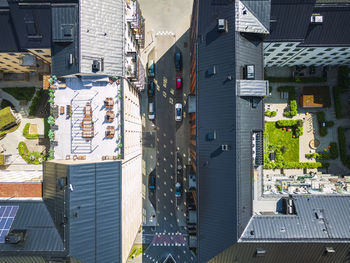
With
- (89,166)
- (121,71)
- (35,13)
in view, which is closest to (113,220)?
(89,166)

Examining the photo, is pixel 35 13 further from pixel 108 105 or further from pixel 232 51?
pixel 232 51

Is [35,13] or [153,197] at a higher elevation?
[35,13]

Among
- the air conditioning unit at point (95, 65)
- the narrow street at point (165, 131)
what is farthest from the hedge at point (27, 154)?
the air conditioning unit at point (95, 65)

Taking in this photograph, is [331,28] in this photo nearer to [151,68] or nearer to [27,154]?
[151,68]

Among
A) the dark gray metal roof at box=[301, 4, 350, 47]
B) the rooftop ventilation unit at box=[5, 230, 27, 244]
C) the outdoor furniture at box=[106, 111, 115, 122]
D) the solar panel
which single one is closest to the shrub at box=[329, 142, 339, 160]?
the dark gray metal roof at box=[301, 4, 350, 47]

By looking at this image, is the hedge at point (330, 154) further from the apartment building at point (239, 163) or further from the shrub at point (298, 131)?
the apartment building at point (239, 163)
